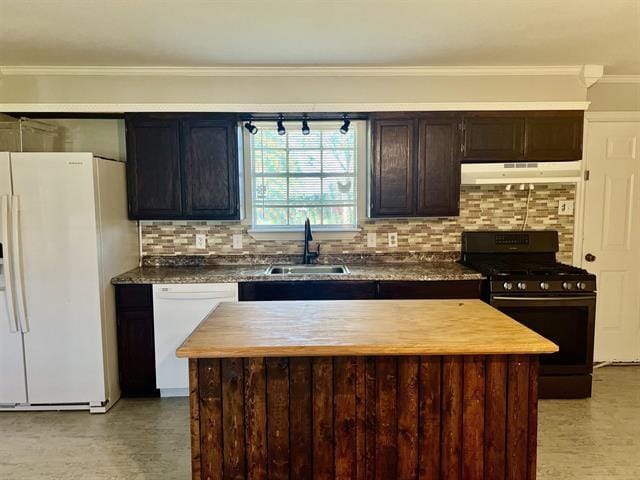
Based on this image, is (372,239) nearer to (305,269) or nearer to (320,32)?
(305,269)

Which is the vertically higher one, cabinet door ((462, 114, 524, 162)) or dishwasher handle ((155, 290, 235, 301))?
cabinet door ((462, 114, 524, 162))

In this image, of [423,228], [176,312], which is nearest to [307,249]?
[423,228]

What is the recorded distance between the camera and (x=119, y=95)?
328cm

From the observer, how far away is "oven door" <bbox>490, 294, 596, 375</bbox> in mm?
3018

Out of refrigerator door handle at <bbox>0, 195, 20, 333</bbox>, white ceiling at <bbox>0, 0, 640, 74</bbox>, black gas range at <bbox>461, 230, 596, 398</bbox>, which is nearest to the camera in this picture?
white ceiling at <bbox>0, 0, 640, 74</bbox>

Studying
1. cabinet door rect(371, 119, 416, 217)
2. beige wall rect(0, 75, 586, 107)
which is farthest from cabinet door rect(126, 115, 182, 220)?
cabinet door rect(371, 119, 416, 217)

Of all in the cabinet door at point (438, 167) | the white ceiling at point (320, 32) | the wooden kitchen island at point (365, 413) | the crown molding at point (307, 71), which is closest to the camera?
the wooden kitchen island at point (365, 413)

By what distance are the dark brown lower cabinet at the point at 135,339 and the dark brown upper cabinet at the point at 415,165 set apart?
1.88m

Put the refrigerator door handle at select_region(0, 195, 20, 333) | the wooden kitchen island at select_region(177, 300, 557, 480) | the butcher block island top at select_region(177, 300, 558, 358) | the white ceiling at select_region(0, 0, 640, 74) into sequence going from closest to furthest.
Answer: the butcher block island top at select_region(177, 300, 558, 358)
the wooden kitchen island at select_region(177, 300, 557, 480)
the white ceiling at select_region(0, 0, 640, 74)
the refrigerator door handle at select_region(0, 195, 20, 333)

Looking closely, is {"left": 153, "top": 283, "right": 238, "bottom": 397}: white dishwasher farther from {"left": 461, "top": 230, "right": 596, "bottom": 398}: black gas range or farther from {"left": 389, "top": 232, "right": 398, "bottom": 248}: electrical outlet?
{"left": 461, "top": 230, "right": 596, "bottom": 398}: black gas range

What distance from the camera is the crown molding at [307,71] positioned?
127 inches

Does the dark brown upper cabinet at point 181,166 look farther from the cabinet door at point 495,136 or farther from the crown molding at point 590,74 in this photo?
the crown molding at point 590,74

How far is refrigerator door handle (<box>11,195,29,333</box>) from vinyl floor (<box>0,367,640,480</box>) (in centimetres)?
73

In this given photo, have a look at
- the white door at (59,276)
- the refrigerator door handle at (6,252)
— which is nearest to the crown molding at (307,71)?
the white door at (59,276)
